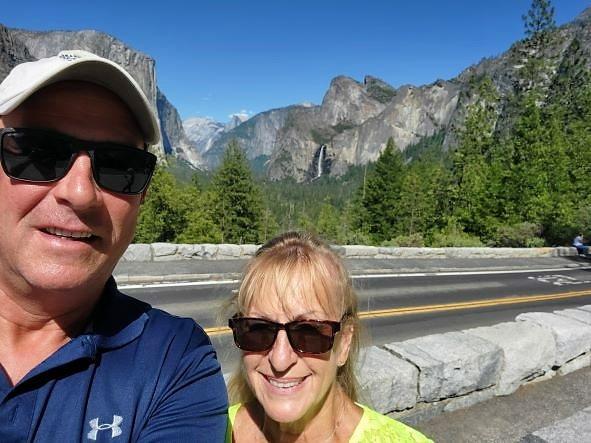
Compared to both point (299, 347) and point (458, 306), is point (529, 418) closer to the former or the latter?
point (299, 347)

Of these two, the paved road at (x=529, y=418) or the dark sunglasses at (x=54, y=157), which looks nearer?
the dark sunglasses at (x=54, y=157)

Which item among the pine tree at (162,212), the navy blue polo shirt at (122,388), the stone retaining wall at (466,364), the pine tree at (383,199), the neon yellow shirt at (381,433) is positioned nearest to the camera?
the navy blue polo shirt at (122,388)

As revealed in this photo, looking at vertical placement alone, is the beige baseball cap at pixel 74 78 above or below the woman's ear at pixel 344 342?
above

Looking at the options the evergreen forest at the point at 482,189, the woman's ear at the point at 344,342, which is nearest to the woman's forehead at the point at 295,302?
the woman's ear at the point at 344,342

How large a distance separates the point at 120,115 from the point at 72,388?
812 millimetres

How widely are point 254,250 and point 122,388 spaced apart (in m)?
11.3

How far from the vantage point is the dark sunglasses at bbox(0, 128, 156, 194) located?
3.80 feet

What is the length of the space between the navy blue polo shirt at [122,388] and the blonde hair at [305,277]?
487 millimetres

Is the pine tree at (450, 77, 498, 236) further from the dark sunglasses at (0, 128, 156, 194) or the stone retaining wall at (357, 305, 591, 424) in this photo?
the dark sunglasses at (0, 128, 156, 194)

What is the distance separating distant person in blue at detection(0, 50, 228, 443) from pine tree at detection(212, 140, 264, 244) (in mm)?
37439

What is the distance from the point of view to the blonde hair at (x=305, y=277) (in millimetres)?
1824

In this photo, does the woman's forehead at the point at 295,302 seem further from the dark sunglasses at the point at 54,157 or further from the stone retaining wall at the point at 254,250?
the stone retaining wall at the point at 254,250

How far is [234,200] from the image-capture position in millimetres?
39250

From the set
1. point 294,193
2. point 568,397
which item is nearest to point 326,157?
point 294,193
